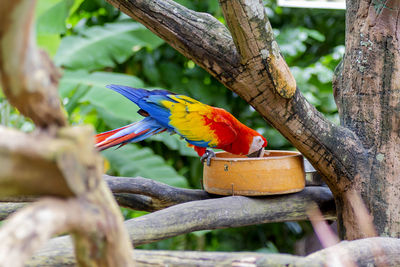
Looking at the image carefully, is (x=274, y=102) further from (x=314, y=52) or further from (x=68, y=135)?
(x=314, y=52)

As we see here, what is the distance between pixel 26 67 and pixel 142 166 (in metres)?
1.60

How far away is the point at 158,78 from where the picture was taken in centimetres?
229

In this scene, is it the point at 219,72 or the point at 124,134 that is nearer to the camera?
the point at 219,72

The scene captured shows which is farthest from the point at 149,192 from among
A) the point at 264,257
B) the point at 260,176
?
the point at 264,257

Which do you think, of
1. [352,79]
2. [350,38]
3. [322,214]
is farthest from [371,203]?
[350,38]

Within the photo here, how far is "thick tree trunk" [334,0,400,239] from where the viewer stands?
1.03 meters

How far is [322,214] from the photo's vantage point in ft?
3.91

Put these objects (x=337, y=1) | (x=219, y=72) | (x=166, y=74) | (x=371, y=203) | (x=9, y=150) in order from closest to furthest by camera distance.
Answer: (x=9, y=150) < (x=219, y=72) < (x=371, y=203) < (x=337, y=1) < (x=166, y=74)

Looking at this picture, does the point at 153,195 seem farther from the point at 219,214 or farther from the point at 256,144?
the point at 256,144

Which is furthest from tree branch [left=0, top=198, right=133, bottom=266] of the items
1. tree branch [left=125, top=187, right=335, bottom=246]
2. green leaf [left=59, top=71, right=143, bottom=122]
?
green leaf [left=59, top=71, right=143, bottom=122]

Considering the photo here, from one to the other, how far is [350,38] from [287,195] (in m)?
0.46

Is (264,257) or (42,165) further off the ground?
(42,165)

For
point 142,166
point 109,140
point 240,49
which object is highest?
point 240,49

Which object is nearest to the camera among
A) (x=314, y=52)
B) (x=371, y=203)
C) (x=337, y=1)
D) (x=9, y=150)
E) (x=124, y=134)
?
(x=9, y=150)
